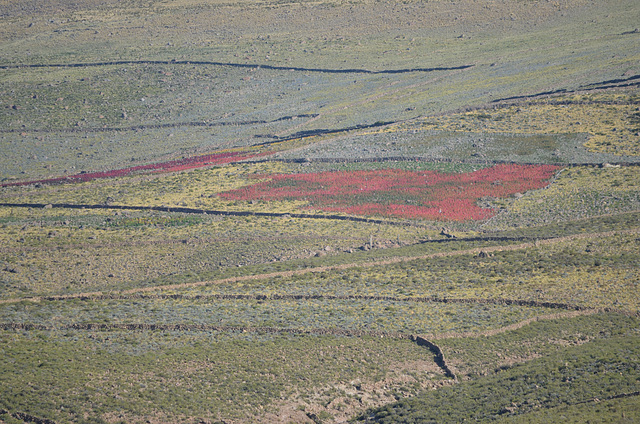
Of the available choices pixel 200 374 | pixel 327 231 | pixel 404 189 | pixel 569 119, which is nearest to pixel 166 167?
pixel 404 189

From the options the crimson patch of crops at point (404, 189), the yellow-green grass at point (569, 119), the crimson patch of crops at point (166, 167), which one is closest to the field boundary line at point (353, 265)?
the crimson patch of crops at point (404, 189)

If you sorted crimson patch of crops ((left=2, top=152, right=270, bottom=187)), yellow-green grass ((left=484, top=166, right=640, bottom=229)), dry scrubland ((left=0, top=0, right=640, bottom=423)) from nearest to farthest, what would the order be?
dry scrubland ((left=0, top=0, right=640, bottom=423)), yellow-green grass ((left=484, top=166, right=640, bottom=229)), crimson patch of crops ((left=2, top=152, right=270, bottom=187))

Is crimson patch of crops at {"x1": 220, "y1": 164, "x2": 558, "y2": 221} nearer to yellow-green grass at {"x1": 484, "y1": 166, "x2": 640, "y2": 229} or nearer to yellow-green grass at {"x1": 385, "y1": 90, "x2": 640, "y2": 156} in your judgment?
yellow-green grass at {"x1": 484, "y1": 166, "x2": 640, "y2": 229}

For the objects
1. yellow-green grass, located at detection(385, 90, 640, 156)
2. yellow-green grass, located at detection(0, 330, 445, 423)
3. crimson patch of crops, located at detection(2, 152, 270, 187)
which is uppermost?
yellow-green grass, located at detection(385, 90, 640, 156)

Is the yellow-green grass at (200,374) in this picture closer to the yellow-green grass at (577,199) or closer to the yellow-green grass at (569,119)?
the yellow-green grass at (577,199)

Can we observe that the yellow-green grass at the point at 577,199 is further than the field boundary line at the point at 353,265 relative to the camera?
Yes

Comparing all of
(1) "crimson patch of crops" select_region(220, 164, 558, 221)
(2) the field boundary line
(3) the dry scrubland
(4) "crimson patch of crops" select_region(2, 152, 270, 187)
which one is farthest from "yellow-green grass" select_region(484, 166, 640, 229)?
(4) "crimson patch of crops" select_region(2, 152, 270, 187)
